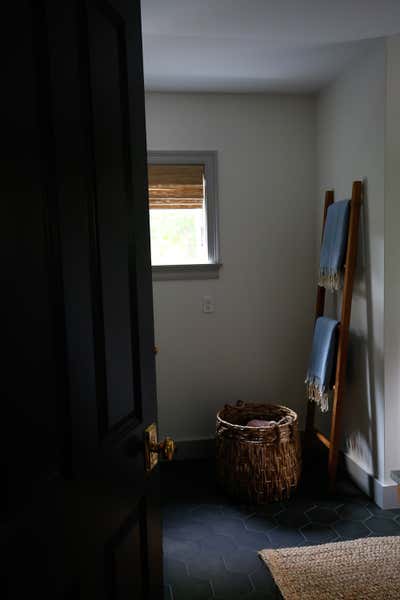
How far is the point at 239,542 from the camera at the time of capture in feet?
7.20

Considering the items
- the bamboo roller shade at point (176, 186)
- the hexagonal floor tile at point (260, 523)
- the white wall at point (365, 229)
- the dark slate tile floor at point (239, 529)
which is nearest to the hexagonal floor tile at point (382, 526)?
the dark slate tile floor at point (239, 529)

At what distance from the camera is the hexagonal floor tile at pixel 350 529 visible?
2.20m

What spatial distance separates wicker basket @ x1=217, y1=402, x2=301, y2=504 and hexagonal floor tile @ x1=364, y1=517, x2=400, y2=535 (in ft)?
1.42

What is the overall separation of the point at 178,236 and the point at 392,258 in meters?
1.33

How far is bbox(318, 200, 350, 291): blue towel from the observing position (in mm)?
2533

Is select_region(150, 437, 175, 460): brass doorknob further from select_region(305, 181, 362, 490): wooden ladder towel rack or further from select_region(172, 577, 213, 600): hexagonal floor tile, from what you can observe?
select_region(305, 181, 362, 490): wooden ladder towel rack

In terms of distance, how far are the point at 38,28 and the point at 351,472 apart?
2.76 m

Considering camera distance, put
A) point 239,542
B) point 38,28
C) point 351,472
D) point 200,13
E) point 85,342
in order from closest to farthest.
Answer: point 38,28, point 85,342, point 200,13, point 239,542, point 351,472

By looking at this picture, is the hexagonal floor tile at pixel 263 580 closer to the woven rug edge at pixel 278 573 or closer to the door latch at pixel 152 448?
the woven rug edge at pixel 278 573

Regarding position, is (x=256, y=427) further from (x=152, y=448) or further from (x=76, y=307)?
(x=76, y=307)

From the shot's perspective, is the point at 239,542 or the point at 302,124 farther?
the point at 302,124

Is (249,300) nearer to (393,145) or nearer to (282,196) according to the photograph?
(282,196)

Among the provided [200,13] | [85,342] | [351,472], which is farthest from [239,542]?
[200,13]

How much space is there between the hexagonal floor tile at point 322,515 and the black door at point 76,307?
1.51 m
